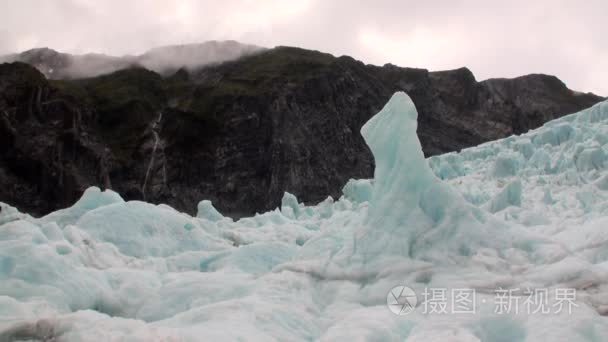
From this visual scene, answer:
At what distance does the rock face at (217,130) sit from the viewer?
54.0 meters

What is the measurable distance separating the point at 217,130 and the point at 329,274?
55.0 m

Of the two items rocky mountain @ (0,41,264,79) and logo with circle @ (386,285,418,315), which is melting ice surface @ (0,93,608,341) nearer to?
logo with circle @ (386,285,418,315)

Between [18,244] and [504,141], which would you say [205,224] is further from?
[504,141]

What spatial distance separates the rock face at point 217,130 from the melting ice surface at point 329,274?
43027 millimetres

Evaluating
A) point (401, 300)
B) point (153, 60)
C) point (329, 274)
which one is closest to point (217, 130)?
point (153, 60)

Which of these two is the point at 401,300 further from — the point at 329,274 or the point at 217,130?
the point at 217,130

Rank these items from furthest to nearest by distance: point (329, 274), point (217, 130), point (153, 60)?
point (153, 60), point (217, 130), point (329, 274)

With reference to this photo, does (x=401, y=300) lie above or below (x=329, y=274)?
below

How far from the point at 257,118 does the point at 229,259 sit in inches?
→ 2026

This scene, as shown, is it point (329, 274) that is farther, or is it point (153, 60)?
point (153, 60)

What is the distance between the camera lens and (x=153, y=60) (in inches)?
3469

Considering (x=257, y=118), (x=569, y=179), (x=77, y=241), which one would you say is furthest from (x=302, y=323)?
(x=257, y=118)

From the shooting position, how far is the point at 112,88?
7362 centimetres

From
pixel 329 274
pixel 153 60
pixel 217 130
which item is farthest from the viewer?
pixel 153 60
